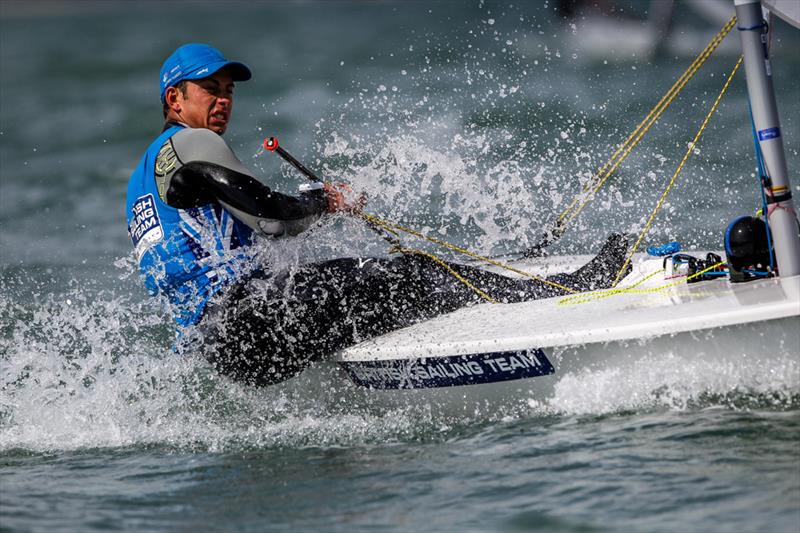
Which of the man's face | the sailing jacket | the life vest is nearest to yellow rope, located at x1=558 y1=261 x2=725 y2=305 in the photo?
the sailing jacket

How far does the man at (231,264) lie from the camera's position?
4402mm

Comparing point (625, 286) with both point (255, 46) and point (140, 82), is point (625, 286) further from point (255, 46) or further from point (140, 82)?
point (255, 46)

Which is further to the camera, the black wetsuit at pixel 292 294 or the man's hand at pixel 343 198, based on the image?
the man's hand at pixel 343 198

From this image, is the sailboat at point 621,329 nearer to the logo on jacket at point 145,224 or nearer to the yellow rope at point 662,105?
the yellow rope at point 662,105

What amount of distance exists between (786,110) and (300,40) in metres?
15.4

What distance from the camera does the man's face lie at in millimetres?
Answer: 4621

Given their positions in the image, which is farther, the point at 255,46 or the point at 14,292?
the point at 255,46

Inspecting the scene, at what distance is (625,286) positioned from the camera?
4902 mm

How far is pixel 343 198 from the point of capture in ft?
15.9

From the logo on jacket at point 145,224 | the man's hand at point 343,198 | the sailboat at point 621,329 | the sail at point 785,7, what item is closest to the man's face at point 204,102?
the logo on jacket at point 145,224

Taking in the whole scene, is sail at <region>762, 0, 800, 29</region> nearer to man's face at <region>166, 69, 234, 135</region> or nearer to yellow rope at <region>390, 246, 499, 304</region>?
yellow rope at <region>390, 246, 499, 304</region>

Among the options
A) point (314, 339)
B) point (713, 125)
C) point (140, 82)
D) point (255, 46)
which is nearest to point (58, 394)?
point (314, 339)

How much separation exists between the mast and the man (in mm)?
1353

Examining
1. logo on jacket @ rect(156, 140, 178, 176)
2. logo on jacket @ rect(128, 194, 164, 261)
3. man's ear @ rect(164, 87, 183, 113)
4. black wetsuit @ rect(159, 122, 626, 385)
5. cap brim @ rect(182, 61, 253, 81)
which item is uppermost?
cap brim @ rect(182, 61, 253, 81)
